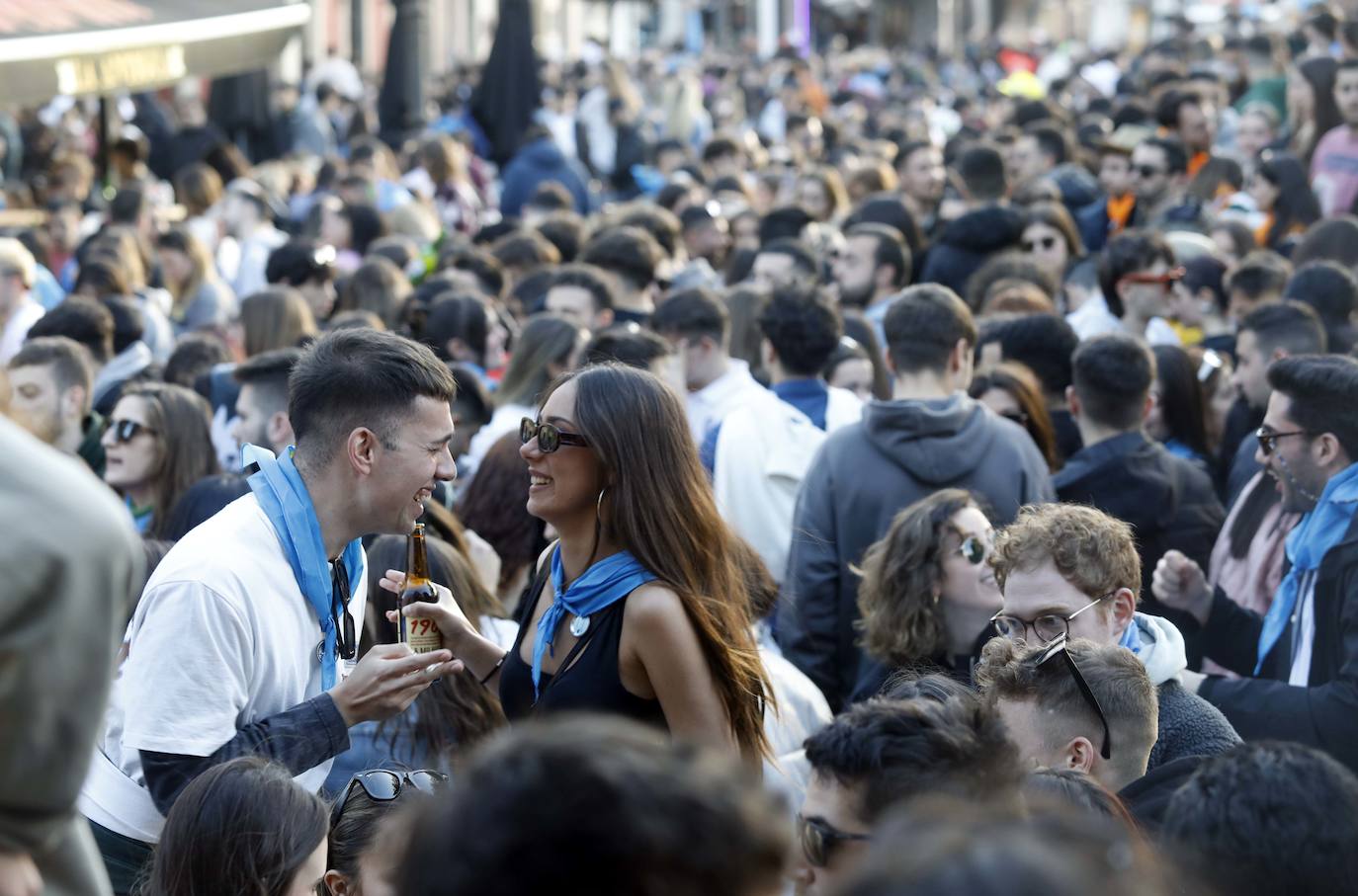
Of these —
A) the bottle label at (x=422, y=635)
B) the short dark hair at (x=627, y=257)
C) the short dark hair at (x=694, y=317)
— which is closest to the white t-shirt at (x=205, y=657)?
the bottle label at (x=422, y=635)

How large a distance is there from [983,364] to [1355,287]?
1.95 metres

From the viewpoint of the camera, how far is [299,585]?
3432 millimetres

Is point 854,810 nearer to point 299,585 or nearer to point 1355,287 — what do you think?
point 299,585

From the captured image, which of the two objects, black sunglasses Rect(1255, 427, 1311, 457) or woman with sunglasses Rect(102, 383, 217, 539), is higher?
black sunglasses Rect(1255, 427, 1311, 457)

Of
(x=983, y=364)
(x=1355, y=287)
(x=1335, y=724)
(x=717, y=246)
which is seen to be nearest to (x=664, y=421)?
(x=1335, y=724)

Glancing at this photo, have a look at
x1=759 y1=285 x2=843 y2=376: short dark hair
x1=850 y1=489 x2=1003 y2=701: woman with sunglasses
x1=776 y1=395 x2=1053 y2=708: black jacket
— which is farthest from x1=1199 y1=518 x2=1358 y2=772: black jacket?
x1=759 y1=285 x2=843 y2=376: short dark hair

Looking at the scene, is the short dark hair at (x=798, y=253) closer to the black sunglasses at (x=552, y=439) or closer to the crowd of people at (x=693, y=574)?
the crowd of people at (x=693, y=574)

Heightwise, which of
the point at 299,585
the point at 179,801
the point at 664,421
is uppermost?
the point at 664,421

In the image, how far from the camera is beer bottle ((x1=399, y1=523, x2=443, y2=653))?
3.71 meters

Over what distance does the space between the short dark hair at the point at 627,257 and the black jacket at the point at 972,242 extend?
1900mm

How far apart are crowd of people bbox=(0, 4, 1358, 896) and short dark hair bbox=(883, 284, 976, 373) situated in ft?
0.05

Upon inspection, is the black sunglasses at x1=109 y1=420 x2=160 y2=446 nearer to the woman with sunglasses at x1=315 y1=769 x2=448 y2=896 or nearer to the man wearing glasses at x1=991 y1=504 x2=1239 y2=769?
the woman with sunglasses at x1=315 y1=769 x2=448 y2=896

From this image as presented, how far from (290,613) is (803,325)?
338 centimetres

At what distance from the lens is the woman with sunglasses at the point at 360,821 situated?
10.9 ft
